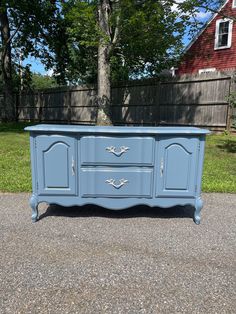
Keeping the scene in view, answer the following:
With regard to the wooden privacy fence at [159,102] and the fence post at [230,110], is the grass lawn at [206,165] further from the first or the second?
the wooden privacy fence at [159,102]

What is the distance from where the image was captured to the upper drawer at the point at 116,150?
3816 millimetres

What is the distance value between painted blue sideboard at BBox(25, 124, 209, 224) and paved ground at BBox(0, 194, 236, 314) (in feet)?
1.05

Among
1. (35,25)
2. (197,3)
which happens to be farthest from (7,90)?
(197,3)

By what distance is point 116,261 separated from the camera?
2891mm

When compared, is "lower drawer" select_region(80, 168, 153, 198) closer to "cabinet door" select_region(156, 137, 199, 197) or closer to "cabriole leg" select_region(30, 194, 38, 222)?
"cabinet door" select_region(156, 137, 199, 197)

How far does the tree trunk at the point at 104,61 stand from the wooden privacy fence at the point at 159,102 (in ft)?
10.1

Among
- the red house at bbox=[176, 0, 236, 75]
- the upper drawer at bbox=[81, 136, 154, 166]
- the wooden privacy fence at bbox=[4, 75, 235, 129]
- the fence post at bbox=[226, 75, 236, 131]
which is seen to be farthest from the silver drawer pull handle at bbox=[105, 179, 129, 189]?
the red house at bbox=[176, 0, 236, 75]

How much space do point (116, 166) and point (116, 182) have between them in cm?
22

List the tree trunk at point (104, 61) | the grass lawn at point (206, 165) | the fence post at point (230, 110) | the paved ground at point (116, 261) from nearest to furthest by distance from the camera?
the paved ground at point (116, 261)
the grass lawn at point (206, 165)
the tree trunk at point (104, 61)
the fence post at point (230, 110)

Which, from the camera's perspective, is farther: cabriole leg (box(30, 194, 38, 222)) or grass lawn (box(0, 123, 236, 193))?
grass lawn (box(0, 123, 236, 193))

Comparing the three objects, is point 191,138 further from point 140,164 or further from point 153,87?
point 153,87

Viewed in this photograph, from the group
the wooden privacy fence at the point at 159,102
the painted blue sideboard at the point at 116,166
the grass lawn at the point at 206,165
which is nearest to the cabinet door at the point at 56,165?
the painted blue sideboard at the point at 116,166

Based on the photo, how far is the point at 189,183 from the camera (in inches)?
153

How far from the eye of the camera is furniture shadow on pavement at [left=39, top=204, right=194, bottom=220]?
4164mm
